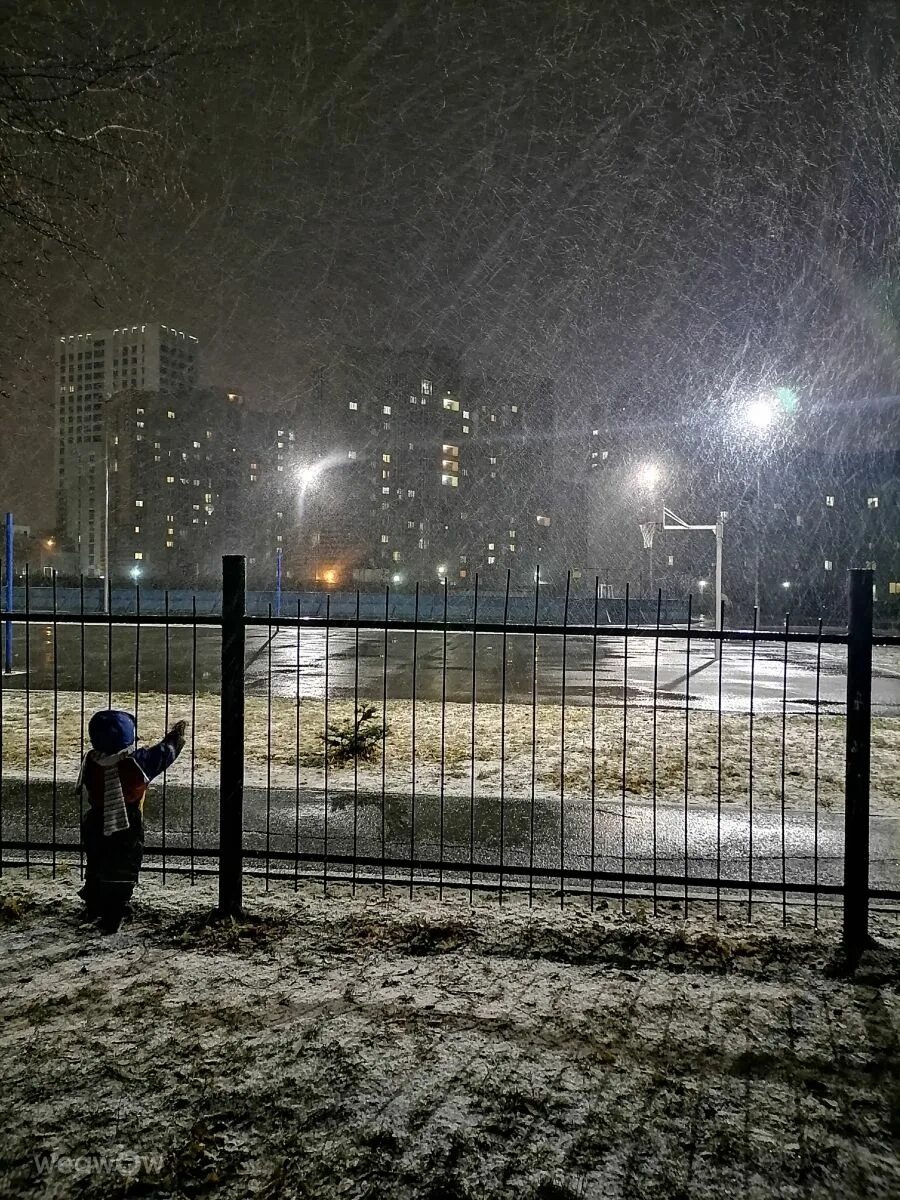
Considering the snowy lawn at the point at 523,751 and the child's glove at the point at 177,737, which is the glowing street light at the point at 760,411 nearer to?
the snowy lawn at the point at 523,751

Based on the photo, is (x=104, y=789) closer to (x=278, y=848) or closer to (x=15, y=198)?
(x=278, y=848)

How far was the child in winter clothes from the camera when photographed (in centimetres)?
447

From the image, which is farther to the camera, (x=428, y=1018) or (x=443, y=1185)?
(x=428, y=1018)

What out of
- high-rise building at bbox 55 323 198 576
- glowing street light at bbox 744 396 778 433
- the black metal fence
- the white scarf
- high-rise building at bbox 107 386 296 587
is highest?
high-rise building at bbox 55 323 198 576

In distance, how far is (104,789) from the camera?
4477 mm

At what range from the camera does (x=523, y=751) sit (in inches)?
373

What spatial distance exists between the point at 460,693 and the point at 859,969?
1102 cm

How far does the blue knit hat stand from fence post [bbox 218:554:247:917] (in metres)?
0.55

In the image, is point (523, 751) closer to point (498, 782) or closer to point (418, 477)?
point (498, 782)

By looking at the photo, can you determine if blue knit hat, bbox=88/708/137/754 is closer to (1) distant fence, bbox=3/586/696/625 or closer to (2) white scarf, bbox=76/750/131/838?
(2) white scarf, bbox=76/750/131/838

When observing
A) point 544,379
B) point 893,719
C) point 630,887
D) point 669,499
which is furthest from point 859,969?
point 544,379

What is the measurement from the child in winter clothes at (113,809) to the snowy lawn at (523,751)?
4.62ft

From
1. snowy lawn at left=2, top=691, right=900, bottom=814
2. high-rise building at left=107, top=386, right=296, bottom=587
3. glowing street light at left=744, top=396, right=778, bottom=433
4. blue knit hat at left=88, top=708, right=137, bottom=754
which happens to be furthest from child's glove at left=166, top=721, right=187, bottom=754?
high-rise building at left=107, top=386, right=296, bottom=587
